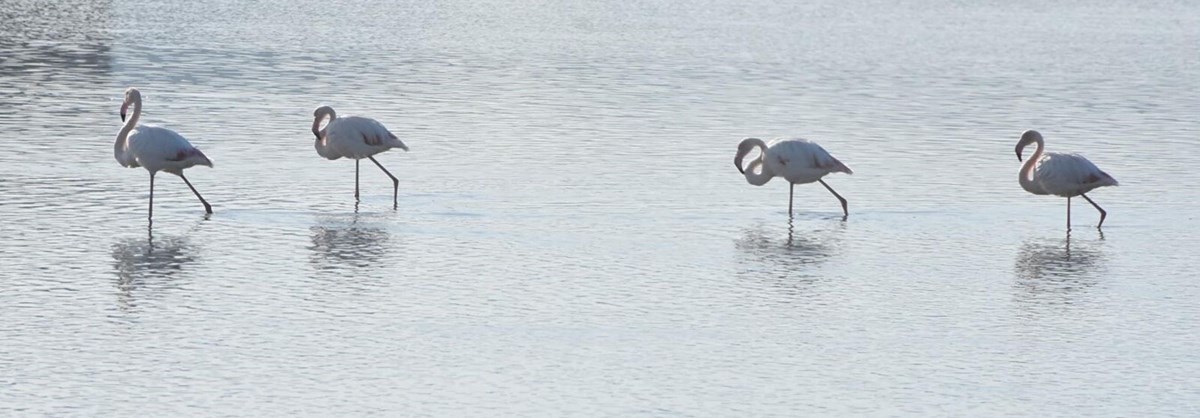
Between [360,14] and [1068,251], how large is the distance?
30508 mm

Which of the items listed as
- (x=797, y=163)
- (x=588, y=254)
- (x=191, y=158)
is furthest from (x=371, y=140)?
(x=588, y=254)

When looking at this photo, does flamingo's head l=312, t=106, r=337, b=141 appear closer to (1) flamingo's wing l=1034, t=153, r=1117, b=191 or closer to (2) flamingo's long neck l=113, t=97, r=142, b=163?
(2) flamingo's long neck l=113, t=97, r=142, b=163

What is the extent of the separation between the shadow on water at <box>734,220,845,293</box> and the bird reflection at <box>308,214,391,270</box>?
7.55 feet

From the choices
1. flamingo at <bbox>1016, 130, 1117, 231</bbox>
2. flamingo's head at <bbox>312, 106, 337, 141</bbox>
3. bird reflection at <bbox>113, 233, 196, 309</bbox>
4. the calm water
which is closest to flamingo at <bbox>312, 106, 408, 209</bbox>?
flamingo's head at <bbox>312, 106, 337, 141</bbox>

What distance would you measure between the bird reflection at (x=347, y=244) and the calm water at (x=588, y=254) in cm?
4

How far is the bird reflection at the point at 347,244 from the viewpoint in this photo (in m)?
12.5

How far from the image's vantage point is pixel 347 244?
13.2m

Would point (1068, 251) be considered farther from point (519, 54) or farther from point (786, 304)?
point (519, 54)

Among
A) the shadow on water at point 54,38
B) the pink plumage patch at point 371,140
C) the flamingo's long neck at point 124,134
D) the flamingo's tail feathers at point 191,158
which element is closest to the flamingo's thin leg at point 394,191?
the pink plumage patch at point 371,140

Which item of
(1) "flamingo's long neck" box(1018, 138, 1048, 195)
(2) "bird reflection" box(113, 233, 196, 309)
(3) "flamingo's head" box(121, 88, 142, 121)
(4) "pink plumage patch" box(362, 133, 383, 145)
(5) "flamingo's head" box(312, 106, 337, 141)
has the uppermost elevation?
(3) "flamingo's head" box(121, 88, 142, 121)

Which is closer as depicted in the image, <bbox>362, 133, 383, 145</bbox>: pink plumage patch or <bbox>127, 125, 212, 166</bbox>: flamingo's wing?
<bbox>127, 125, 212, 166</bbox>: flamingo's wing

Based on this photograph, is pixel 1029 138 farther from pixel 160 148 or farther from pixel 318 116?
pixel 160 148

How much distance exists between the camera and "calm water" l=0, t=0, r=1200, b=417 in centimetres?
938

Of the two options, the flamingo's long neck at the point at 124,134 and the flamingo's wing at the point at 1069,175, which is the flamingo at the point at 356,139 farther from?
the flamingo's wing at the point at 1069,175
